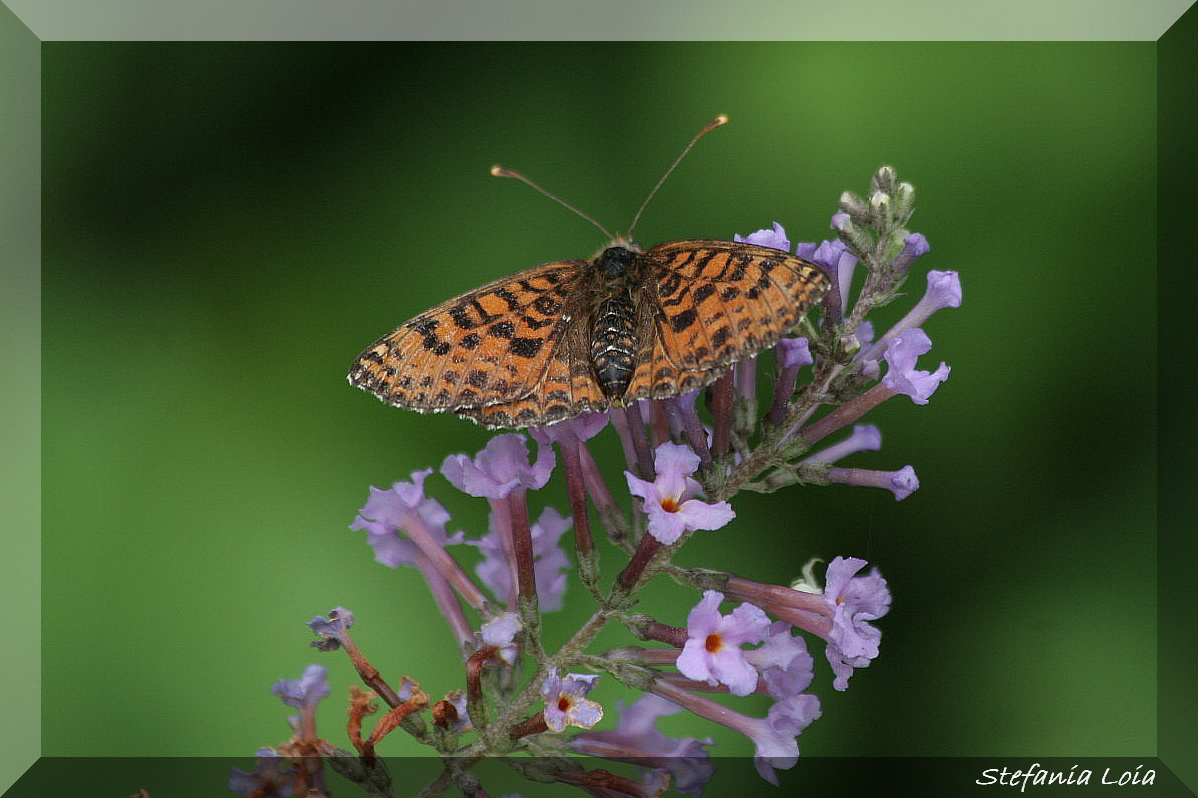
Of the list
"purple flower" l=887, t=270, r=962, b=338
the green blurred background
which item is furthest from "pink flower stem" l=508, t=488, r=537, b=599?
the green blurred background

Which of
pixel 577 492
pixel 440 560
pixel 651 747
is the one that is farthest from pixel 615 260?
pixel 651 747

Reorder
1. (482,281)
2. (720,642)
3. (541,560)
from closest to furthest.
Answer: (720,642) → (541,560) → (482,281)

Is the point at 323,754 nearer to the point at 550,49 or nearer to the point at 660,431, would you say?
the point at 660,431

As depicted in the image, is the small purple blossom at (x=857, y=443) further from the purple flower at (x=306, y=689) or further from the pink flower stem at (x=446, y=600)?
the purple flower at (x=306, y=689)

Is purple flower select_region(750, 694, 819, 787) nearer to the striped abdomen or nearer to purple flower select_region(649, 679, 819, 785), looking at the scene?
purple flower select_region(649, 679, 819, 785)

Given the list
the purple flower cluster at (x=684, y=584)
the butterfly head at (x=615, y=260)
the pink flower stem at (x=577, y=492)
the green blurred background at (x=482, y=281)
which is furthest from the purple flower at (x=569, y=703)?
the green blurred background at (x=482, y=281)

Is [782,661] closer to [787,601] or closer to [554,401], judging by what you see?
[787,601]

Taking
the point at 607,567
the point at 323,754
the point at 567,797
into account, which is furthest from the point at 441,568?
the point at 607,567
